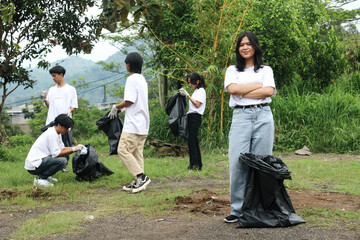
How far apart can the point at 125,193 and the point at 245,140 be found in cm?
243

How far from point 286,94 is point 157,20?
8604 mm

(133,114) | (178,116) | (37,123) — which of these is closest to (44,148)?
(133,114)

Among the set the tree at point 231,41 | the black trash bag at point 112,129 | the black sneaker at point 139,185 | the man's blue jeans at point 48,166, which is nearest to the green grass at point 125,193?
the black sneaker at point 139,185

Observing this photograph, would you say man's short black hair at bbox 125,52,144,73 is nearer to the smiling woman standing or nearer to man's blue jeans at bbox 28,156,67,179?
man's blue jeans at bbox 28,156,67,179

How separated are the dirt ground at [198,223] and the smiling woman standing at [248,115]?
35 centimetres

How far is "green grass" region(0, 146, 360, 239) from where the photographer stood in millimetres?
4191

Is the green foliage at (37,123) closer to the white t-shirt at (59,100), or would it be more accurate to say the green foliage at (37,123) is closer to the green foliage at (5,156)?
the green foliage at (5,156)

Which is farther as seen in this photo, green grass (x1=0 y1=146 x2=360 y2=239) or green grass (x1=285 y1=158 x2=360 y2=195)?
green grass (x1=285 y1=158 x2=360 y2=195)

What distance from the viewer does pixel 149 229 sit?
4023 mm

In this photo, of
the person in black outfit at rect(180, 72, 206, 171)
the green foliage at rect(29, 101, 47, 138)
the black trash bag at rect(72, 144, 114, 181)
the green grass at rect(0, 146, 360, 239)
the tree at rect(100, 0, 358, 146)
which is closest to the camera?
the green grass at rect(0, 146, 360, 239)

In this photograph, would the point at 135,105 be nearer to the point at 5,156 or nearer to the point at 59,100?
the point at 59,100

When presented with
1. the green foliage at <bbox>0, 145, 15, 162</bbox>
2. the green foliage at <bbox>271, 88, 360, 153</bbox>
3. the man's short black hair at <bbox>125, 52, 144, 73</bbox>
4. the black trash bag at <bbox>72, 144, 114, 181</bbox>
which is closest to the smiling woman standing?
the man's short black hair at <bbox>125, 52, 144, 73</bbox>

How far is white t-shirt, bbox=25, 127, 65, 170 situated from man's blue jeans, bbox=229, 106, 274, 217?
3.13m

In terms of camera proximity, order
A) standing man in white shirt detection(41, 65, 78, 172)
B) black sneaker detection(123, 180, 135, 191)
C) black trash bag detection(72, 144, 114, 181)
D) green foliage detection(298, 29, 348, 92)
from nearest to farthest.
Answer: black sneaker detection(123, 180, 135, 191) < black trash bag detection(72, 144, 114, 181) < standing man in white shirt detection(41, 65, 78, 172) < green foliage detection(298, 29, 348, 92)
